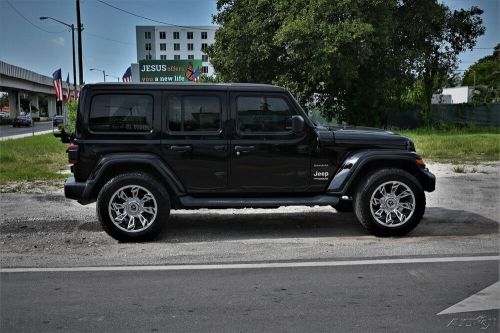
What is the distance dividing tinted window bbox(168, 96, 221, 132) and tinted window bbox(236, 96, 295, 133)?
1.01 feet

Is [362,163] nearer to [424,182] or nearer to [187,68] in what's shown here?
[424,182]

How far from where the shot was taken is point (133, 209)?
6.46 metres

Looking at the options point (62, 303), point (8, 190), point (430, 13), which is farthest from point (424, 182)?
point (430, 13)

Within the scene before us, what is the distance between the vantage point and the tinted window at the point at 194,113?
6.60 meters

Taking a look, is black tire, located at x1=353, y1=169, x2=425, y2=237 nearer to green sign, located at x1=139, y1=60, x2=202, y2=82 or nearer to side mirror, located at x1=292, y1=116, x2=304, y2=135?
side mirror, located at x1=292, y1=116, x2=304, y2=135

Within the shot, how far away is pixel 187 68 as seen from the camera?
159ft

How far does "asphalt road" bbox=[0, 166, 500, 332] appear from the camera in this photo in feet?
13.1

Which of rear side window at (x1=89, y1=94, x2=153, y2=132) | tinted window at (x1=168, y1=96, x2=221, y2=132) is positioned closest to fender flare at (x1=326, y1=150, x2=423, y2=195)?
tinted window at (x1=168, y1=96, x2=221, y2=132)

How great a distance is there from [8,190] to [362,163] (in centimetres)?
737

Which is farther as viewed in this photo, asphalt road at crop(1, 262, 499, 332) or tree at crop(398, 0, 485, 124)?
tree at crop(398, 0, 485, 124)

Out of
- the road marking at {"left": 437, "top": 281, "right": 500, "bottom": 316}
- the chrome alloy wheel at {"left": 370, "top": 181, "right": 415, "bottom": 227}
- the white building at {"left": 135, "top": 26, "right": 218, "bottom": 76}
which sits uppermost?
the white building at {"left": 135, "top": 26, "right": 218, "bottom": 76}

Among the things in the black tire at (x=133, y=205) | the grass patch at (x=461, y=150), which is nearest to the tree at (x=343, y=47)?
the grass patch at (x=461, y=150)

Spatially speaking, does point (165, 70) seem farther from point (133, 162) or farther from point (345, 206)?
point (133, 162)

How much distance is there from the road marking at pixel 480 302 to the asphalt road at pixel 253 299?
0.21ft
